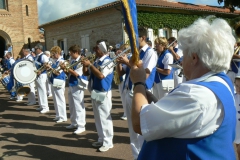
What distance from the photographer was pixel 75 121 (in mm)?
7340

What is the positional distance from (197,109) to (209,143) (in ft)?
0.75

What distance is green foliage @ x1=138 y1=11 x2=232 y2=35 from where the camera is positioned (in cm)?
2231

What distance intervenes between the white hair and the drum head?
782 cm

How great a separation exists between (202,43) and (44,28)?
33.7 meters

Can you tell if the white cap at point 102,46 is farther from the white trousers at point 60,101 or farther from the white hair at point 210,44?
the white hair at point 210,44

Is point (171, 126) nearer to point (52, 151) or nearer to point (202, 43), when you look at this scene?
point (202, 43)

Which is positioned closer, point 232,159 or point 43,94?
point 232,159

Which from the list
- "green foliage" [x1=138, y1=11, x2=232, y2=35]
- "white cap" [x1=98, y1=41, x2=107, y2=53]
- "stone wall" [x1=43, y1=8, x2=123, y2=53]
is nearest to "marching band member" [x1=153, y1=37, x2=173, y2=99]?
"white cap" [x1=98, y1=41, x2=107, y2=53]

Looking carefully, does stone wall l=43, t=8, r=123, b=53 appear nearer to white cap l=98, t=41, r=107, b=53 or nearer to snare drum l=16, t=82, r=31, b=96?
snare drum l=16, t=82, r=31, b=96

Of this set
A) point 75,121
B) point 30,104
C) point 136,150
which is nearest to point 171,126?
point 136,150

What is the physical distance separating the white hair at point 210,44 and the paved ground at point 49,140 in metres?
3.73

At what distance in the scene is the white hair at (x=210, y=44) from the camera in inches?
64.6

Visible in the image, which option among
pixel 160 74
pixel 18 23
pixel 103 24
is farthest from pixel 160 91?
pixel 18 23

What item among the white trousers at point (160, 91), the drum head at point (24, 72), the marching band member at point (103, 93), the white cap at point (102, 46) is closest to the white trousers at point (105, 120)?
the marching band member at point (103, 93)
